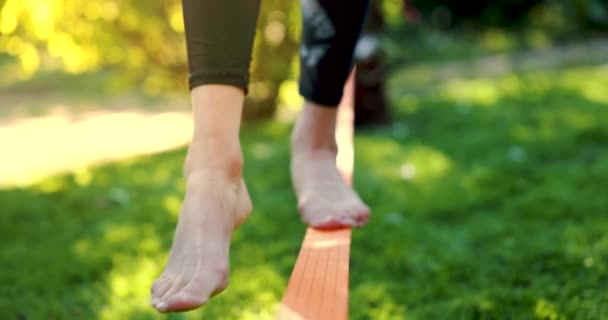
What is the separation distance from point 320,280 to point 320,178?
370 mm

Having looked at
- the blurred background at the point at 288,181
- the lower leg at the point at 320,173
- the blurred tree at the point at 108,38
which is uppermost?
the lower leg at the point at 320,173

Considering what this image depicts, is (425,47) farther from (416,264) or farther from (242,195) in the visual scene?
(242,195)

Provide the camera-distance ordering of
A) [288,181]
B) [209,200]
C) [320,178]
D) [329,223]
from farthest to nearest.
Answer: [288,181]
[320,178]
[329,223]
[209,200]

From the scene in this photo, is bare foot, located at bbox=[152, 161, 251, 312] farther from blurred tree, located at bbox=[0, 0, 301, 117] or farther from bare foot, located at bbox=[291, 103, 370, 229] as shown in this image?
blurred tree, located at bbox=[0, 0, 301, 117]

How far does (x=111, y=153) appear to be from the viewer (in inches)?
144

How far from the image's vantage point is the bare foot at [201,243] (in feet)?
3.13

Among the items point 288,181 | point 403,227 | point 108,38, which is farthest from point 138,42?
point 403,227

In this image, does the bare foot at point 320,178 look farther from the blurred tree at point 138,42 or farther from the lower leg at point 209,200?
the blurred tree at point 138,42

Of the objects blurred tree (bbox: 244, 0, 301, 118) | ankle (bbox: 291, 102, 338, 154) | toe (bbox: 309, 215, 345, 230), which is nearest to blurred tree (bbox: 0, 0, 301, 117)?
blurred tree (bbox: 244, 0, 301, 118)

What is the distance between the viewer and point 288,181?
2643mm

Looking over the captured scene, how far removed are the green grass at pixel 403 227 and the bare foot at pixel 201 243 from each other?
1.57ft

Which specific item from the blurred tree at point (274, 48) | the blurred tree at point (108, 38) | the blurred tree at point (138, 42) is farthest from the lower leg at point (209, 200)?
the blurred tree at point (274, 48)

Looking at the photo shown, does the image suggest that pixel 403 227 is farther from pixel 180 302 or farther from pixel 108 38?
pixel 108 38

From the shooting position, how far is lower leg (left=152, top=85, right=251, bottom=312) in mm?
991
